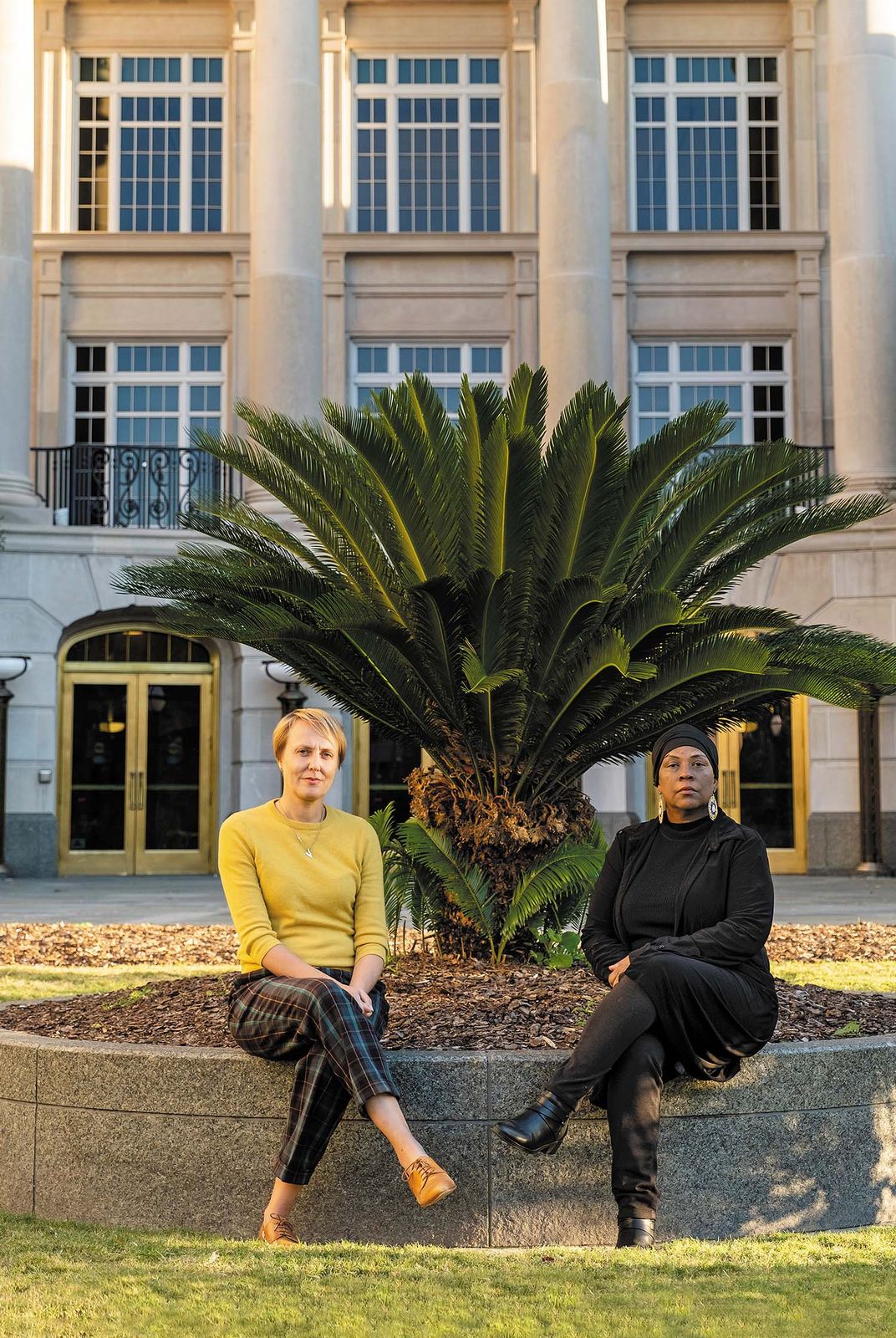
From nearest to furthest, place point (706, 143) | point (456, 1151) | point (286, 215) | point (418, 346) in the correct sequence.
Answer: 1. point (456, 1151)
2. point (286, 215)
3. point (418, 346)
4. point (706, 143)

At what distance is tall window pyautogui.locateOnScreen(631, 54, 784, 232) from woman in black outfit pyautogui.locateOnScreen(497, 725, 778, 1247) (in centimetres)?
2199

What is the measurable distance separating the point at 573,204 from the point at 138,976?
15151 mm

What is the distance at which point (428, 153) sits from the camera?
86.5 ft

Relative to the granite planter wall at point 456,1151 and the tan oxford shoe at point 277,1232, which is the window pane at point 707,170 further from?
the tan oxford shoe at point 277,1232

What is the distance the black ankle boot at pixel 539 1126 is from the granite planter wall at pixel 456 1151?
0.66 feet

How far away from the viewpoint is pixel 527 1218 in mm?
5215

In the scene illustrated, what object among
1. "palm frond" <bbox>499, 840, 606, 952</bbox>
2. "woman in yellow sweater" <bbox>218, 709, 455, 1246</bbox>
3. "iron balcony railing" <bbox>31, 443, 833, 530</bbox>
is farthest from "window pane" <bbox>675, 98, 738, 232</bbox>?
"woman in yellow sweater" <bbox>218, 709, 455, 1246</bbox>

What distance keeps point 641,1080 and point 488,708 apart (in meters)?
2.61

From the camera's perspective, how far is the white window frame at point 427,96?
26234 millimetres

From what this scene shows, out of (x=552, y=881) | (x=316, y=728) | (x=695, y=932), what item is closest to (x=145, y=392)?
(x=552, y=881)

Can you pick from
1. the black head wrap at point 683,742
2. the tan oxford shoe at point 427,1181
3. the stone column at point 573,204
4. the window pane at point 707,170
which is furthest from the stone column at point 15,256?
the tan oxford shoe at point 427,1181

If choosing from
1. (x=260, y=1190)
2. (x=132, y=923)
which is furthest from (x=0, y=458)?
(x=260, y=1190)

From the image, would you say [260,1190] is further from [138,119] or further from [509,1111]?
[138,119]

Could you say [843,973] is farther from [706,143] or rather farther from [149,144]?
[149,144]
